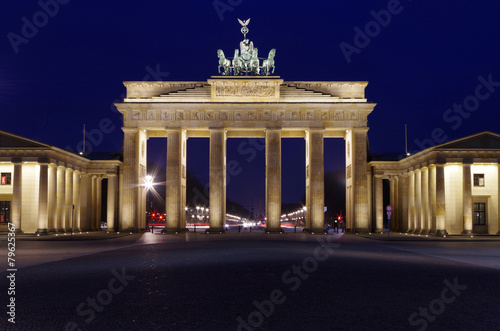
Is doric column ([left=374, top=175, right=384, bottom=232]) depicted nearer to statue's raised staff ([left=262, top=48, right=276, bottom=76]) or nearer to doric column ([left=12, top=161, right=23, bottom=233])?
statue's raised staff ([left=262, top=48, right=276, bottom=76])

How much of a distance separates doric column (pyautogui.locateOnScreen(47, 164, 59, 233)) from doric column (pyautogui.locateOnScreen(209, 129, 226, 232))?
1737cm

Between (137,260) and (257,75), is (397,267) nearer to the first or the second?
(137,260)

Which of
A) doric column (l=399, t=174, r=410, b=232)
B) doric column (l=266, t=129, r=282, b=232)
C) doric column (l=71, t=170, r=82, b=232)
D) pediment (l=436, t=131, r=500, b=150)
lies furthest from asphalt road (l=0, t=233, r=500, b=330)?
doric column (l=399, t=174, r=410, b=232)

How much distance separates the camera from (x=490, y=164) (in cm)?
5550

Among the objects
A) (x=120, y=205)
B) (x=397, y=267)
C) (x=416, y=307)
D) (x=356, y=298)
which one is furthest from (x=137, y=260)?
(x=120, y=205)

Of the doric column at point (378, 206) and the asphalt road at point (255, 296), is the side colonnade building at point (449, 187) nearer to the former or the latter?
the doric column at point (378, 206)

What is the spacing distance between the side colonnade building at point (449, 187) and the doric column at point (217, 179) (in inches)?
745

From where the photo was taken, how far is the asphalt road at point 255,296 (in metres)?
10.2

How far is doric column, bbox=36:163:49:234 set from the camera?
53.1 meters

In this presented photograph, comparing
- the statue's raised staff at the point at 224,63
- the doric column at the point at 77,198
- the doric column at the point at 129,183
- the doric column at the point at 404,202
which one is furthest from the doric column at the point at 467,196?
the doric column at the point at 77,198

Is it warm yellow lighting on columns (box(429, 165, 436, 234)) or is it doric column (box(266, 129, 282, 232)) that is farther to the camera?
doric column (box(266, 129, 282, 232))

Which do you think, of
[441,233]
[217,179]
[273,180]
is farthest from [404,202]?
[217,179]

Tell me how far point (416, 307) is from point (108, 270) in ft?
37.1

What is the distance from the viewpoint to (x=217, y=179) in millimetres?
63562
